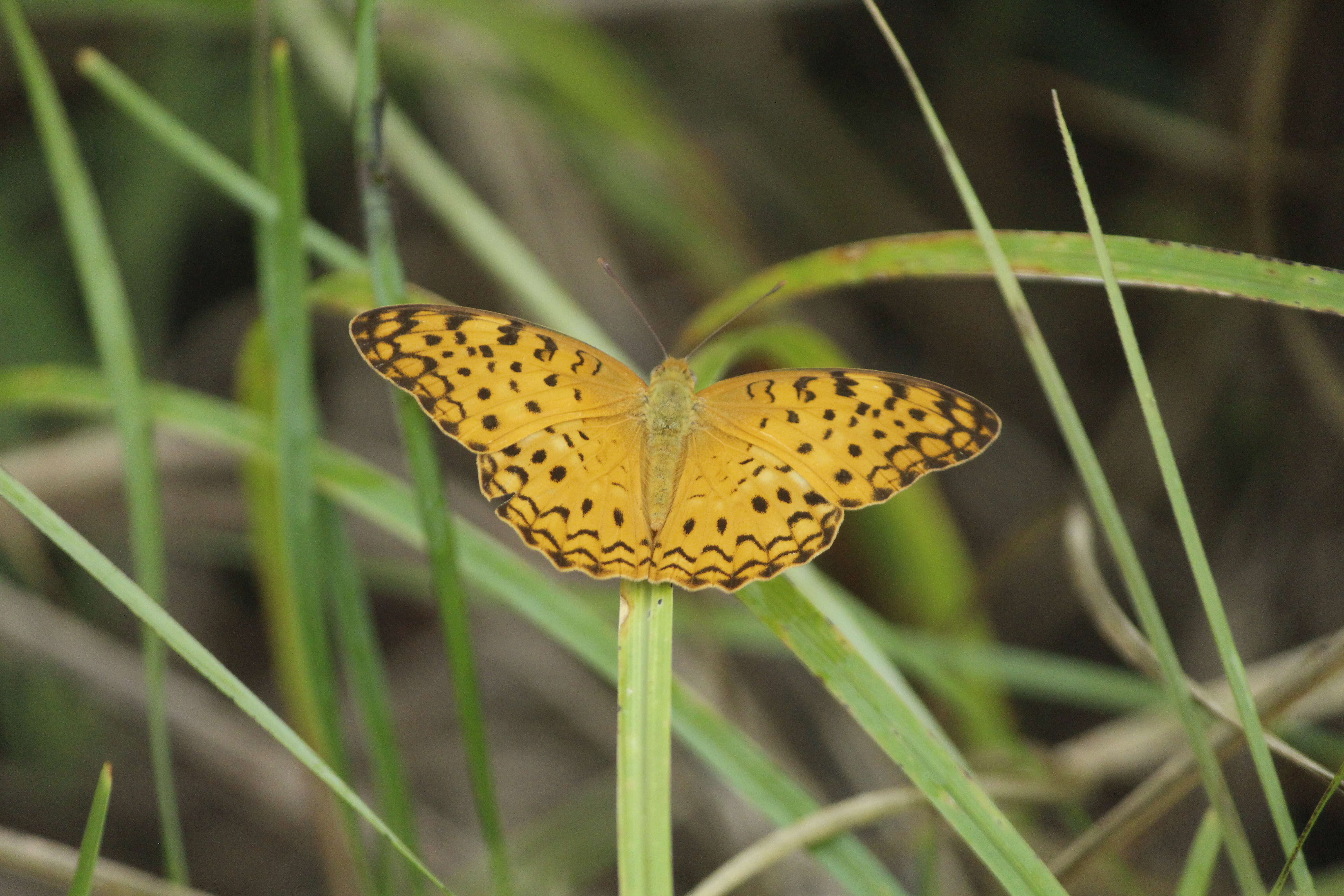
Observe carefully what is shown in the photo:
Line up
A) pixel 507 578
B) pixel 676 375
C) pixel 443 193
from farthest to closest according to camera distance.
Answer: pixel 443 193 < pixel 676 375 < pixel 507 578

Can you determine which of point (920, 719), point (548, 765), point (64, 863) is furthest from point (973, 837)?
point (548, 765)

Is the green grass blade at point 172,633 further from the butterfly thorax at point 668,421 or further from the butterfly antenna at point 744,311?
the butterfly antenna at point 744,311

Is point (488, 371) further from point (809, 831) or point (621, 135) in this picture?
point (621, 135)

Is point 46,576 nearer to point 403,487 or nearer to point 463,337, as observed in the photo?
point 403,487

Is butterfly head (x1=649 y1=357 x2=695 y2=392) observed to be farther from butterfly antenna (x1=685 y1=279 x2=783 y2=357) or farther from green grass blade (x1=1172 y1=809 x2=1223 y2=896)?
green grass blade (x1=1172 y1=809 x2=1223 y2=896)

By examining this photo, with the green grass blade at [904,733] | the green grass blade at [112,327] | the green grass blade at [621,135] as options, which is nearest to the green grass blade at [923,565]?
the green grass blade at [621,135]

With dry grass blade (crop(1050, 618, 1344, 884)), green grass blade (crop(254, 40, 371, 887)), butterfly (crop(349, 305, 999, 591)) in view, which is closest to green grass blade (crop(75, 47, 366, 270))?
green grass blade (crop(254, 40, 371, 887))

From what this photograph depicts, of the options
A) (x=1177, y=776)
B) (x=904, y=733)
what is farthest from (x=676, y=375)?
(x=1177, y=776)
